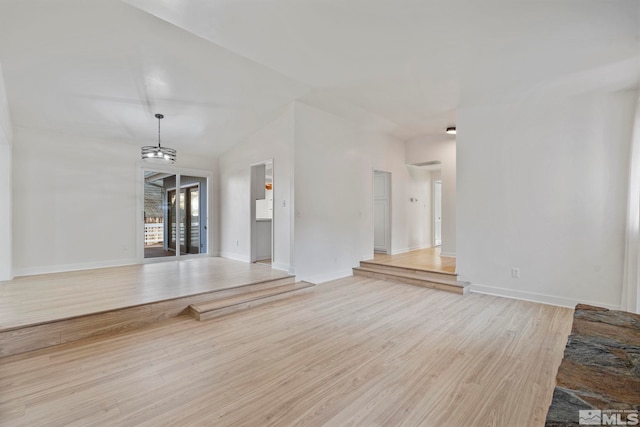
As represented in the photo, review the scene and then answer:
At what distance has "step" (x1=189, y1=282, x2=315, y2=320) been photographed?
3.72 m

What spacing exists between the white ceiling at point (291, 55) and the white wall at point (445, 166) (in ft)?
5.64

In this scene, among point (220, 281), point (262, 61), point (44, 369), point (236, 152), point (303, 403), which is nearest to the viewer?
point (303, 403)

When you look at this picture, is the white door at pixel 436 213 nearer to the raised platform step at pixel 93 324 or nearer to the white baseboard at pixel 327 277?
the white baseboard at pixel 327 277

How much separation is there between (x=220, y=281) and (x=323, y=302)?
1.70 meters

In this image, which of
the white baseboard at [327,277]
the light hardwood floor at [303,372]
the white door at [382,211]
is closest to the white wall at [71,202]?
the light hardwood floor at [303,372]

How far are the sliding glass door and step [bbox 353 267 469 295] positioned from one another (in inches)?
161

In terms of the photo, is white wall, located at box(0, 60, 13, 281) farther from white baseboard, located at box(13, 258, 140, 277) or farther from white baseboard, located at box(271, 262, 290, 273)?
white baseboard, located at box(271, 262, 290, 273)

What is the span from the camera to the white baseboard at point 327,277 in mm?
5339

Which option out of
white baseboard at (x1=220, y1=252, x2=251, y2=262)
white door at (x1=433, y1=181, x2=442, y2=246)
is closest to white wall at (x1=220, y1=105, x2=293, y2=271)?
white baseboard at (x1=220, y1=252, x2=251, y2=262)

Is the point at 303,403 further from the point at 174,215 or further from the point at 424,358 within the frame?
the point at 174,215

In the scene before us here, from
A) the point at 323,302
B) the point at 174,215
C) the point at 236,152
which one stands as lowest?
the point at 323,302

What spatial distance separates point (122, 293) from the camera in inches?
155

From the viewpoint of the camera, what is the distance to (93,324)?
318 centimetres

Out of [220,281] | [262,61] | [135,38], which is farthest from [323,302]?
[135,38]
